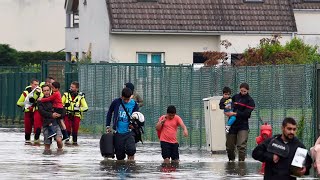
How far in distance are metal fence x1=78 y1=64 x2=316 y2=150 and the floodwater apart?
135cm

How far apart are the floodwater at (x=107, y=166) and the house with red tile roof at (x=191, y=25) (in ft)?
59.0

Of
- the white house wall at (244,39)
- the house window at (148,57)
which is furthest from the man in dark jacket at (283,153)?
the house window at (148,57)

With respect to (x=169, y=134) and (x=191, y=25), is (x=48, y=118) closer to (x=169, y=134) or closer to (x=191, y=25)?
(x=169, y=134)

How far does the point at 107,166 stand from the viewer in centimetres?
2456

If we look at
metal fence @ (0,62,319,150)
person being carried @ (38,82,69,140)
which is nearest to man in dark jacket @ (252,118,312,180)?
metal fence @ (0,62,319,150)

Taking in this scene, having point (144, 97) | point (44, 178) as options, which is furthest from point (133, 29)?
point (44, 178)

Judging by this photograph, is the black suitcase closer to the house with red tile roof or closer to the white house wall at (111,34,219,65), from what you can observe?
the house with red tile roof

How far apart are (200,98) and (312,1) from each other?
740 inches

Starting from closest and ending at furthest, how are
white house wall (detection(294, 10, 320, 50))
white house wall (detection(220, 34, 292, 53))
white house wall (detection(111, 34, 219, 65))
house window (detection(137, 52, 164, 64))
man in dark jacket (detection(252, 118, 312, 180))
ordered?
man in dark jacket (detection(252, 118, 312, 180)) → white house wall (detection(220, 34, 292, 53)) → white house wall (detection(111, 34, 219, 65)) → white house wall (detection(294, 10, 320, 50)) → house window (detection(137, 52, 164, 64))

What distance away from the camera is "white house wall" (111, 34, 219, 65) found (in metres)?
50.0

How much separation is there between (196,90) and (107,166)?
28.2 ft

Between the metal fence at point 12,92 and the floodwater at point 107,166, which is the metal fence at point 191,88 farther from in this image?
the floodwater at point 107,166

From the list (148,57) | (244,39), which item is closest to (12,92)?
(148,57)

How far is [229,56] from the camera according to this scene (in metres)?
49.2
